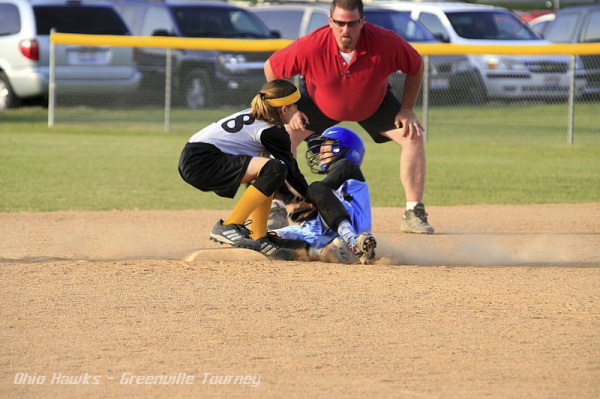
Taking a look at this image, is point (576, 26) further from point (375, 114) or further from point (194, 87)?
point (375, 114)

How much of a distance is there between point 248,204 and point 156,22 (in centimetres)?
1266

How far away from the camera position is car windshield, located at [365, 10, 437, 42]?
56.4ft

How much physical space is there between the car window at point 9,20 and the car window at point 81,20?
0.32 meters

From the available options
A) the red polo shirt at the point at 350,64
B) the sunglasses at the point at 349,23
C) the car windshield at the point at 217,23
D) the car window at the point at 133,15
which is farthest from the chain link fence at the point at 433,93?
the sunglasses at the point at 349,23

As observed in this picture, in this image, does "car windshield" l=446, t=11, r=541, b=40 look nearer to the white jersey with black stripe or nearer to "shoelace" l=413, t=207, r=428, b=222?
"shoelace" l=413, t=207, r=428, b=222

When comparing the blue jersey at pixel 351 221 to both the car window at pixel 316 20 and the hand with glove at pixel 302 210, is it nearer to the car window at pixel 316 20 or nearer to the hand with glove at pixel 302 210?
the hand with glove at pixel 302 210

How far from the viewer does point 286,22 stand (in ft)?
61.1

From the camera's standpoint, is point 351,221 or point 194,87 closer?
point 351,221

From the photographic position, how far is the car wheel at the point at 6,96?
15.9 meters

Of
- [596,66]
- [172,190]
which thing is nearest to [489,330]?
[172,190]

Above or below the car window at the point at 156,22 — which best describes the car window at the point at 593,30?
above

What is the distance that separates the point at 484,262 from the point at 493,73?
1063cm

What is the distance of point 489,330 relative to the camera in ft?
13.7

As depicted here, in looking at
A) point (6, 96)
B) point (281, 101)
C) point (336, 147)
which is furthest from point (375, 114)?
point (6, 96)
